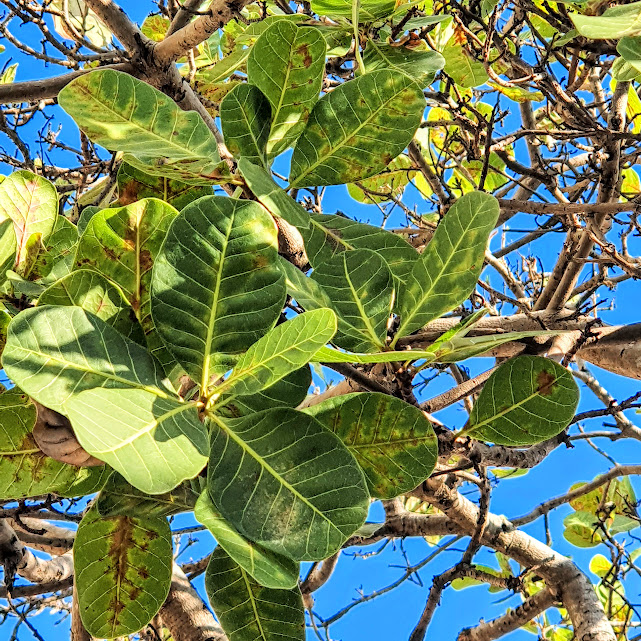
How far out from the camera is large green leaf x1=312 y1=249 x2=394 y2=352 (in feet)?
2.18

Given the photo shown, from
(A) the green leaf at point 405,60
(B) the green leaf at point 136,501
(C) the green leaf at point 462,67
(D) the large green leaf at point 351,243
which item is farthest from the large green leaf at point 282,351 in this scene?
(C) the green leaf at point 462,67

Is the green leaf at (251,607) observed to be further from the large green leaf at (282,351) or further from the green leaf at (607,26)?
the green leaf at (607,26)

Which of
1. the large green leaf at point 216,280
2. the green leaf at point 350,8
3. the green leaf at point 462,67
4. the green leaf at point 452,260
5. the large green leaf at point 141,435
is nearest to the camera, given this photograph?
the large green leaf at point 141,435

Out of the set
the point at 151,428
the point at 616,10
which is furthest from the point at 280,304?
the point at 616,10

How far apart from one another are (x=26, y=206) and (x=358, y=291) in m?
0.36

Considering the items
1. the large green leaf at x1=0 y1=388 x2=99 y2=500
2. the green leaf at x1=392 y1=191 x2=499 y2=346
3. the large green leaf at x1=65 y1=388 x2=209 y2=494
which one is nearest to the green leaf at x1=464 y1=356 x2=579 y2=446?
the green leaf at x1=392 y1=191 x2=499 y2=346

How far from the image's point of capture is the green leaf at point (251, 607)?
67cm

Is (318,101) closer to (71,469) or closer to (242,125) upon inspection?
(242,125)

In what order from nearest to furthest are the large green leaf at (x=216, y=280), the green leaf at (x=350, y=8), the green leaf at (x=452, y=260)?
the large green leaf at (x=216, y=280) < the green leaf at (x=452, y=260) < the green leaf at (x=350, y=8)

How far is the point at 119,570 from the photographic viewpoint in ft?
2.24

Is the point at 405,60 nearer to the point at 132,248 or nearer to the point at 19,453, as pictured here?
the point at 132,248

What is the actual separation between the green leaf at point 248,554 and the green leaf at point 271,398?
0.09 meters

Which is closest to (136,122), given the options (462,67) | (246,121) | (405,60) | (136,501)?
(246,121)

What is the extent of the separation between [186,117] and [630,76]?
72 centimetres
